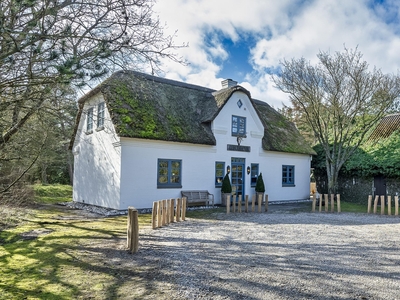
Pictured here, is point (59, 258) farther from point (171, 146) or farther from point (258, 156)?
point (258, 156)

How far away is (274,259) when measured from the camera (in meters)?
6.41

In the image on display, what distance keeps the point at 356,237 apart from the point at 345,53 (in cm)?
1108

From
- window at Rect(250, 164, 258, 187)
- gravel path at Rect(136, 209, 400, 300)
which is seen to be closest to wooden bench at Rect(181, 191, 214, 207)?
window at Rect(250, 164, 258, 187)

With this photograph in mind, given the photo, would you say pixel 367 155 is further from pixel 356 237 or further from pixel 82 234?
pixel 82 234

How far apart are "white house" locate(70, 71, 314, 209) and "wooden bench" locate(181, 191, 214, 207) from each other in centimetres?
28

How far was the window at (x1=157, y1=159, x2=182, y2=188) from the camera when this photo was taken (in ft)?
46.8

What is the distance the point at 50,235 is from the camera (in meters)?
8.52

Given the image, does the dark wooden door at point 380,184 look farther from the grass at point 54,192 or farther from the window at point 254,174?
the grass at point 54,192

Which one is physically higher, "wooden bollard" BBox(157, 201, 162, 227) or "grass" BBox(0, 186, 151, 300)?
"wooden bollard" BBox(157, 201, 162, 227)

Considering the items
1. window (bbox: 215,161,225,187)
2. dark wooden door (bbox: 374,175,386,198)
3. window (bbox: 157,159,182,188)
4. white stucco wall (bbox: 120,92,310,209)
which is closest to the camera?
white stucco wall (bbox: 120,92,310,209)

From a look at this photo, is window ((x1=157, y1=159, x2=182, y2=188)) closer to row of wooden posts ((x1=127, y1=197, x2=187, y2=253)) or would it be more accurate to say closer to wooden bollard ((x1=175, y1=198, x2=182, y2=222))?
row of wooden posts ((x1=127, y1=197, x2=187, y2=253))

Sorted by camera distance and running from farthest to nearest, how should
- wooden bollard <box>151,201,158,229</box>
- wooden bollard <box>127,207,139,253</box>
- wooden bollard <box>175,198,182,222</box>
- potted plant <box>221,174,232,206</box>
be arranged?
potted plant <box>221,174,232,206</box>, wooden bollard <box>175,198,182,222</box>, wooden bollard <box>151,201,158,229</box>, wooden bollard <box>127,207,139,253</box>

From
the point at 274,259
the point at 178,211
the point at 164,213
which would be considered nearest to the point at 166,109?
the point at 178,211

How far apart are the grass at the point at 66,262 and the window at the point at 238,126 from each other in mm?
8336
